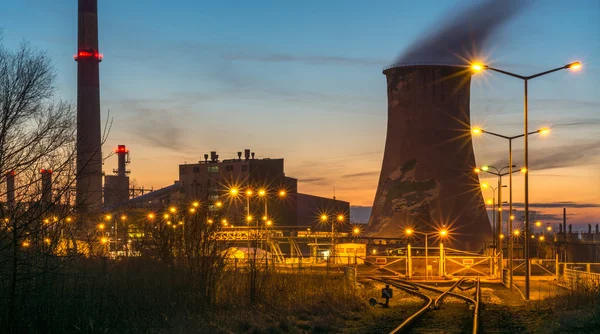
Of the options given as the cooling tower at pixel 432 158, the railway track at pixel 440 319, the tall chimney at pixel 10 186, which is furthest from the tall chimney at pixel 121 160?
the tall chimney at pixel 10 186

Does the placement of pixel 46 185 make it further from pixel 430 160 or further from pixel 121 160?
pixel 121 160

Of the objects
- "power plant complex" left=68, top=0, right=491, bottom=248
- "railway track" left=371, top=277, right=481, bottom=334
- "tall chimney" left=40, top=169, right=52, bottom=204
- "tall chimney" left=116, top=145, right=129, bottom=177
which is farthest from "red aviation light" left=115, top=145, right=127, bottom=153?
"tall chimney" left=40, top=169, right=52, bottom=204

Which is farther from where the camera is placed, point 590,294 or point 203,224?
point 590,294

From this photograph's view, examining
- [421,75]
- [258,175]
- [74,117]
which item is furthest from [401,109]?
[74,117]

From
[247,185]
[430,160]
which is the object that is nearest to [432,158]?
[430,160]

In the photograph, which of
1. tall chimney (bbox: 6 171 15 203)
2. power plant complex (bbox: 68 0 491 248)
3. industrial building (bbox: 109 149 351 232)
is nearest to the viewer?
tall chimney (bbox: 6 171 15 203)

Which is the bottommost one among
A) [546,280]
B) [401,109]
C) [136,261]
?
[546,280]

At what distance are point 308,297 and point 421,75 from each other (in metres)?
40.5

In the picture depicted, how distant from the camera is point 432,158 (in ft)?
196

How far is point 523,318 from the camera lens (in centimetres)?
1773

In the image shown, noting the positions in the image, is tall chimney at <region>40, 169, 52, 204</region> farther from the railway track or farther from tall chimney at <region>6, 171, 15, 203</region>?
the railway track

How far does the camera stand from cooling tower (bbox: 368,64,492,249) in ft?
192

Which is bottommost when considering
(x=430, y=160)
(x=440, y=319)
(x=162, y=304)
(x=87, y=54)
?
(x=440, y=319)

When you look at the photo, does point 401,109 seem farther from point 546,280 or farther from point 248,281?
point 248,281
